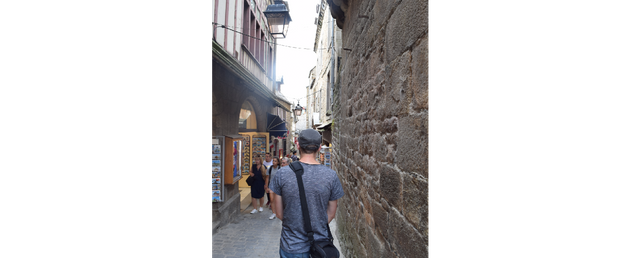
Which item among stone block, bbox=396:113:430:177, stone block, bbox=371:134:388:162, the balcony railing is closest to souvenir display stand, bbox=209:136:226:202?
the balcony railing

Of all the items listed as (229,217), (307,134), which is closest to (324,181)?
(307,134)

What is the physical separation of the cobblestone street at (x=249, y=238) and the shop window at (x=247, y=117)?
3.15m

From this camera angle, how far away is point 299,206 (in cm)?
202

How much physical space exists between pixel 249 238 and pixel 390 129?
4195 millimetres

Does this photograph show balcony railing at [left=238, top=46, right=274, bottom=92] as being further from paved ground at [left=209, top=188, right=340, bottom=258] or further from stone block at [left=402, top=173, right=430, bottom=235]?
stone block at [left=402, top=173, right=430, bottom=235]

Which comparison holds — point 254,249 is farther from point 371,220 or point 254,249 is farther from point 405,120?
point 405,120

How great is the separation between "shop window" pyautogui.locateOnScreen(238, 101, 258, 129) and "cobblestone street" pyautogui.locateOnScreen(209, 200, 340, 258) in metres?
3.15

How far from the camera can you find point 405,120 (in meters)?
1.57

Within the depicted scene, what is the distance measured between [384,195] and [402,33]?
1.09 meters

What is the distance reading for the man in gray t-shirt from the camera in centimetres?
202

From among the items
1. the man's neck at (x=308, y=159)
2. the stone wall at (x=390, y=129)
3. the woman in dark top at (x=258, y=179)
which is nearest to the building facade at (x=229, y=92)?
the woman in dark top at (x=258, y=179)

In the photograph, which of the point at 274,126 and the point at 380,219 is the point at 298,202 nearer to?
the point at 380,219

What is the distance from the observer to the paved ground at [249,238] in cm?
453

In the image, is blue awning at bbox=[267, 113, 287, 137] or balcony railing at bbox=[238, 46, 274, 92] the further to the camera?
blue awning at bbox=[267, 113, 287, 137]
